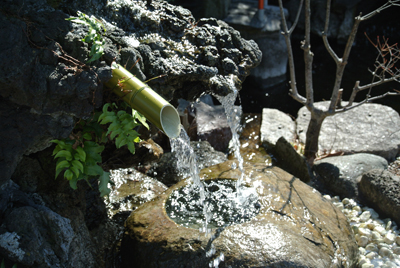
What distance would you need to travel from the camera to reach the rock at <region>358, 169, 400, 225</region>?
4223 mm

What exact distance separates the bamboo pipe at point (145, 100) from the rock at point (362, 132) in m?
3.76

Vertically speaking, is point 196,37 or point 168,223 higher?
point 196,37

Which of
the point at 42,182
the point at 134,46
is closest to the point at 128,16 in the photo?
the point at 134,46

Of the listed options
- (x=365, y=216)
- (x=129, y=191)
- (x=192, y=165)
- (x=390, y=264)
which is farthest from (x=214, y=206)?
(x=365, y=216)

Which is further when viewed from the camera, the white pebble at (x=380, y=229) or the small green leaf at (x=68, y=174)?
the white pebble at (x=380, y=229)

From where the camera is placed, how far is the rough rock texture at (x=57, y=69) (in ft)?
6.67

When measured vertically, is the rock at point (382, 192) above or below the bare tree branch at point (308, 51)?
below

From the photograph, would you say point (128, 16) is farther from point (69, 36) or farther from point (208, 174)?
point (208, 174)

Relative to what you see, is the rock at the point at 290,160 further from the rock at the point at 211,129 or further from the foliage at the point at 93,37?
the foliage at the point at 93,37

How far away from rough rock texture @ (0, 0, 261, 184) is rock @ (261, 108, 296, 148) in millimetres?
3084

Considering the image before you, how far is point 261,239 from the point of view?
279 cm

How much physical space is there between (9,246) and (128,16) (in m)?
1.90

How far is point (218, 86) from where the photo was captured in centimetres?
289

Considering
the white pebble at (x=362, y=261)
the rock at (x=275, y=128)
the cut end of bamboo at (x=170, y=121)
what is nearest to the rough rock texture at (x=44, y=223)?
the cut end of bamboo at (x=170, y=121)
